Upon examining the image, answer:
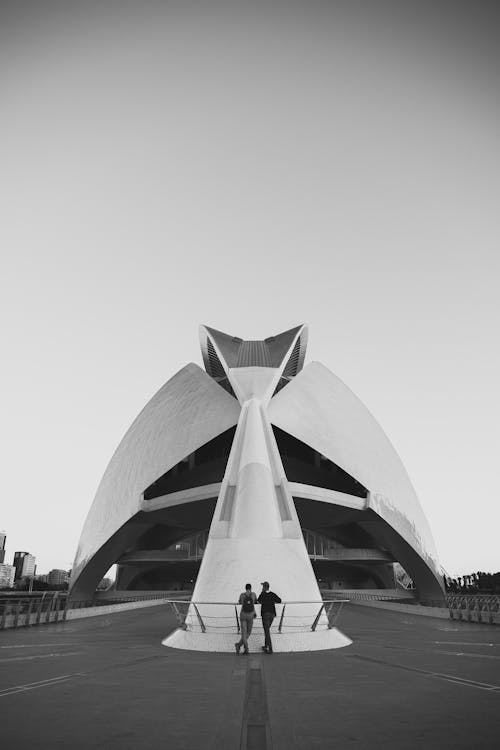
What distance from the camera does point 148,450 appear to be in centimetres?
2598

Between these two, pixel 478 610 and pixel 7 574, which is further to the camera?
pixel 7 574

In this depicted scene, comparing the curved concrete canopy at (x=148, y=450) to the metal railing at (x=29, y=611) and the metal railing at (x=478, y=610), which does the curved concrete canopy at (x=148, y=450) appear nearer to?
the metal railing at (x=29, y=611)

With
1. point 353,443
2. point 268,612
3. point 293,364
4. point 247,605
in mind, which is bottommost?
point 268,612

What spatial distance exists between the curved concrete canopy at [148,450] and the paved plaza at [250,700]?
1570cm

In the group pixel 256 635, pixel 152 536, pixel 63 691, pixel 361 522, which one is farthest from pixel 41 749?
pixel 152 536

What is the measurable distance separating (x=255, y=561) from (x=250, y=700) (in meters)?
6.44

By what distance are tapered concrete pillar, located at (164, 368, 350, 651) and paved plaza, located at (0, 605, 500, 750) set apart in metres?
0.82

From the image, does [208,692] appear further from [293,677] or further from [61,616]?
[61,616]

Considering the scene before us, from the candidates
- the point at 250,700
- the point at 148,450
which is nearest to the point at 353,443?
the point at 148,450

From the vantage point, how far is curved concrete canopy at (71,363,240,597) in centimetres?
2398

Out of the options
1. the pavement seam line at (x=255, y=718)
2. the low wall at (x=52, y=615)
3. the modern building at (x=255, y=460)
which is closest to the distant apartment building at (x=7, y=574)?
the modern building at (x=255, y=460)

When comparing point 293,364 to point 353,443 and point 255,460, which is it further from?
point 255,460

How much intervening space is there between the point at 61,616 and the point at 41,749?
54.3ft

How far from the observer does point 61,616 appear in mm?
17641
